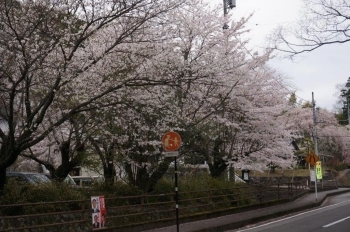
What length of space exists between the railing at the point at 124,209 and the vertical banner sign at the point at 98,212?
0.30 m

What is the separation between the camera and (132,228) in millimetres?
16500

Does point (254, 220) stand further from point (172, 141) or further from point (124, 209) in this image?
point (172, 141)

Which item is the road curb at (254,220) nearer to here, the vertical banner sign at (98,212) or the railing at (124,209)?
the railing at (124,209)

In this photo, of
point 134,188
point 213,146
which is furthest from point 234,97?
point 134,188

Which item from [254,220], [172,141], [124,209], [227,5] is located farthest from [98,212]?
[227,5]

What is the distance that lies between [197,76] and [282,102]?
1447 cm

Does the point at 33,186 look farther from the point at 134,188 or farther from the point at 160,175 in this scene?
the point at 160,175

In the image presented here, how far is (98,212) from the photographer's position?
1521 cm

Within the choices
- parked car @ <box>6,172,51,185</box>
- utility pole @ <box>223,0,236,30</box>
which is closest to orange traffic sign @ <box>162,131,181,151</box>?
parked car @ <box>6,172,51,185</box>

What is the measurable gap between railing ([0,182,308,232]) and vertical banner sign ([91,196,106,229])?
298mm

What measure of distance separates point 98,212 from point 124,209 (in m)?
2.26

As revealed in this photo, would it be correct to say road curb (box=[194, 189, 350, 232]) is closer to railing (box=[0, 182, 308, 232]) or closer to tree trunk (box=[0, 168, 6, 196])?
railing (box=[0, 182, 308, 232])

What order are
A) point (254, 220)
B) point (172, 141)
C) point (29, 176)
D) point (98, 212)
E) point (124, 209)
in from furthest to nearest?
1. point (29, 176)
2. point (254, 220)
3. point (124, 209)
4. point (98, 212)
5. point (172, 141)

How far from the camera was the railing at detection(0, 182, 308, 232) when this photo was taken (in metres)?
13.9
